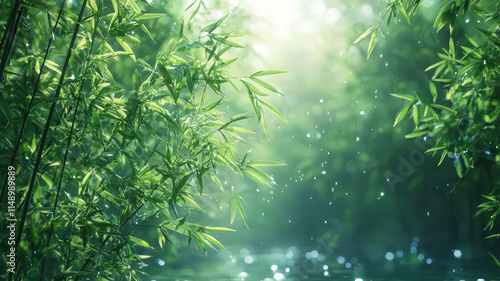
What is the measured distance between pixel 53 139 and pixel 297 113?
4.42 meters

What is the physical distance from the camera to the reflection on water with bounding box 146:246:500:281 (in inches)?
141

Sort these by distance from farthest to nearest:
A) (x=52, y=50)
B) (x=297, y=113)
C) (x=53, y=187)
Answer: (x=297, y=113), (x=52, y=50), (x=53, y=187)

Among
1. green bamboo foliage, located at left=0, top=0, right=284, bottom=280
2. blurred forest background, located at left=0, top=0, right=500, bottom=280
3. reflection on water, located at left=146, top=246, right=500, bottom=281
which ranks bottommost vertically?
green bamboo foliage, located at left=0, top=0, right=284, bottom=280

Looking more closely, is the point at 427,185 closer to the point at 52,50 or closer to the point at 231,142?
the point at 231,142

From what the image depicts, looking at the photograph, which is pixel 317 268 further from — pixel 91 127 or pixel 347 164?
pixel 91 127

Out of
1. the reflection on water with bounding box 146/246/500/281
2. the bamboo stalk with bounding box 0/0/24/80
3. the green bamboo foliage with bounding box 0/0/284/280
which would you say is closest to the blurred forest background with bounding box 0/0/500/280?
the reflection on water with bounding box 146/246/500/281

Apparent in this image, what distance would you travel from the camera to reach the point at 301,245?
5.41m

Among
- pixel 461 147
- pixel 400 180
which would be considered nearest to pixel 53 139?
pixel 461 147

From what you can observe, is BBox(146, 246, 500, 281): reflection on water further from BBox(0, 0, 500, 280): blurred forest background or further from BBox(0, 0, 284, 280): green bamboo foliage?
BBox(0, 0, 284, 280): green bamboo foliage

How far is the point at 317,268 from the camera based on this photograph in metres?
4.13

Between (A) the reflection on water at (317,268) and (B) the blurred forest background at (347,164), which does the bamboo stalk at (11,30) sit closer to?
(A) the reflection on water at (317,268)

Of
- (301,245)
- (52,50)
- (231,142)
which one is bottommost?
(231,142)

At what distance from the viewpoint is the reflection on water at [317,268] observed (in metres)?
3.57

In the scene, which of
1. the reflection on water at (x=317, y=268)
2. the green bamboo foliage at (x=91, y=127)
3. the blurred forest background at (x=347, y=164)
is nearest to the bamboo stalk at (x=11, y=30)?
the green bamboo foliage at (x=91, y=127)
